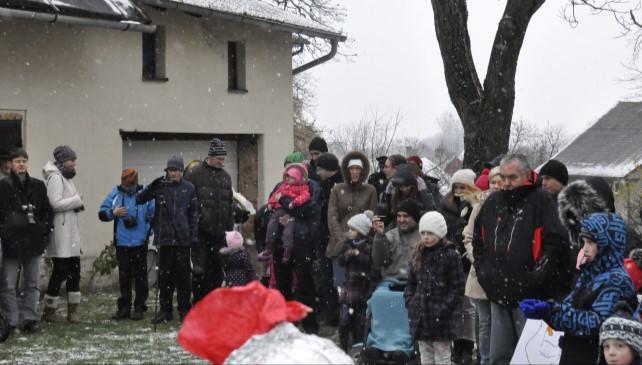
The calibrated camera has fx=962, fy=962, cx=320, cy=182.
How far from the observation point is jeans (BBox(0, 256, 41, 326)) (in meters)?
9.68

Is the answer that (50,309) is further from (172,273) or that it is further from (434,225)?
(434,225)

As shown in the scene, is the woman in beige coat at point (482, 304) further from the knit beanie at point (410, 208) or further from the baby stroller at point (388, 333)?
the baby stroller at point (388, 333)

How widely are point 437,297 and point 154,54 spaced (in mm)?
9523

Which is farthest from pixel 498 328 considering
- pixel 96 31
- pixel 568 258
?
pixel 96 31

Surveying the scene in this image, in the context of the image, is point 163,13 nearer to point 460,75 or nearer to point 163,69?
point 163,69

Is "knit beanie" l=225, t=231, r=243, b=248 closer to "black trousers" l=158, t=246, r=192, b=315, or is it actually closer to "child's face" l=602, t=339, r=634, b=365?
"black trousers" l=158, t=246, r=192, b=315

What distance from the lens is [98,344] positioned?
9.34 m

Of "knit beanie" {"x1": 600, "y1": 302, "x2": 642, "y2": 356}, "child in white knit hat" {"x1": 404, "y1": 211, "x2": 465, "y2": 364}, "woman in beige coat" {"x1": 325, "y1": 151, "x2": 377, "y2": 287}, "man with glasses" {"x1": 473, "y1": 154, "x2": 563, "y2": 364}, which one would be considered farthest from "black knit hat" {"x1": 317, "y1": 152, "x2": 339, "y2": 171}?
"knit beanie" {"x1": 600, "y1": 302, "x2": 642, "y2": 356}

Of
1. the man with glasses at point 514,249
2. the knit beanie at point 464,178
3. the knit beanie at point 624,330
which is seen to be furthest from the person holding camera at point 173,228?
the knit beanie at point 624,330

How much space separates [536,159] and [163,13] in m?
45.1

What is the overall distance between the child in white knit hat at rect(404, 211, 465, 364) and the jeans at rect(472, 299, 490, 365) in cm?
21

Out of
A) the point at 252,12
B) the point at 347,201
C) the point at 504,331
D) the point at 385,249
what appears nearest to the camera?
the point at 504,331

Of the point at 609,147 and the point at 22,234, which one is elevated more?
the point at 609,147

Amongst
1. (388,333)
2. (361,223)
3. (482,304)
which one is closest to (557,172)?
(482,304)
